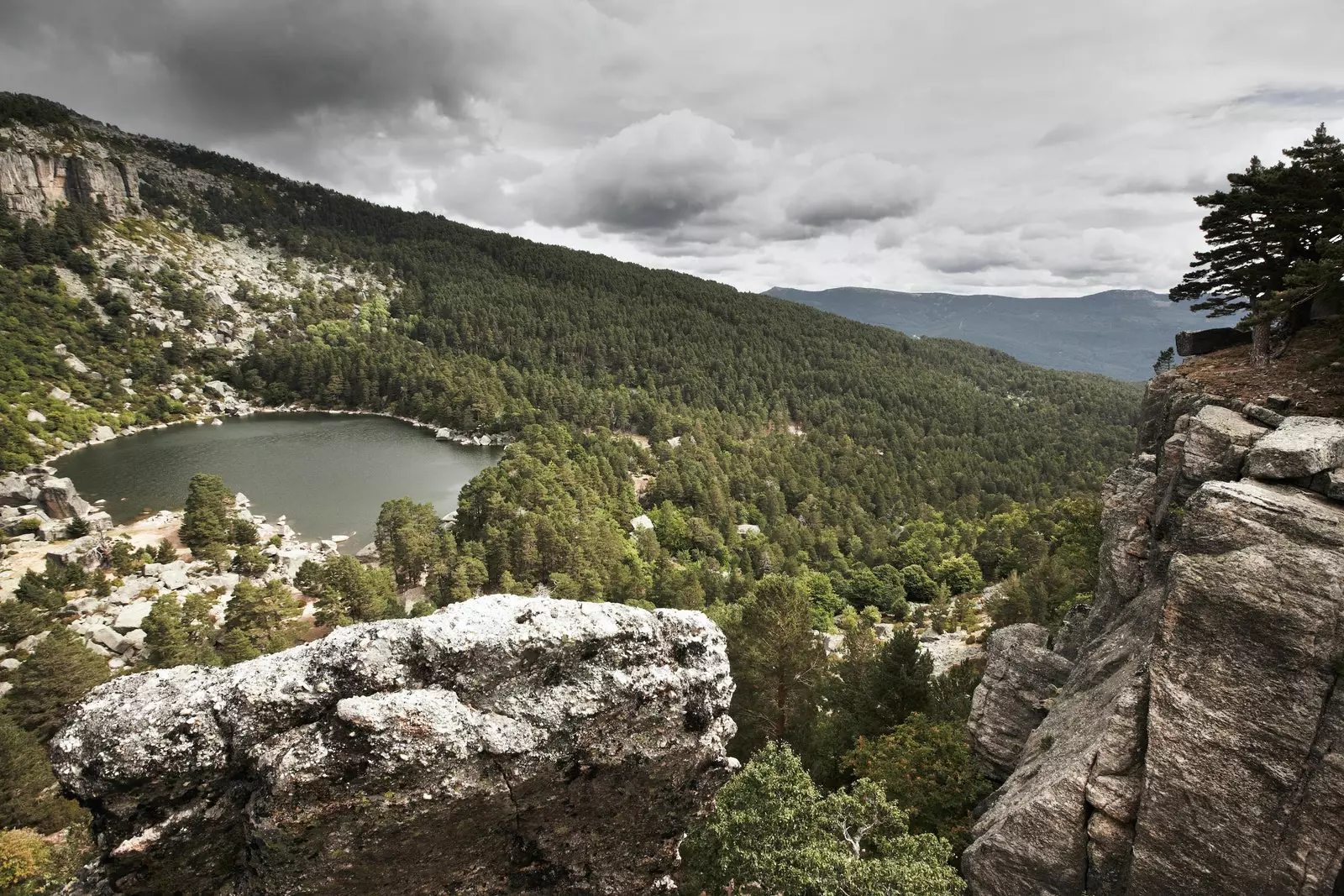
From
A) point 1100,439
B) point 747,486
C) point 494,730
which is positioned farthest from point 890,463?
point 494,730

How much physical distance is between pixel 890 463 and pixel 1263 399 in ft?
361

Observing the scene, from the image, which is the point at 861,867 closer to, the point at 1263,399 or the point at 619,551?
the point at 1263,399

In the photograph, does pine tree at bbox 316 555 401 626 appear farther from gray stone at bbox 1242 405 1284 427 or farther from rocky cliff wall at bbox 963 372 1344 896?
gray stone at bbox 1242 405 1284 427

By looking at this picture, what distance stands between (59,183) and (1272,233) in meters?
244

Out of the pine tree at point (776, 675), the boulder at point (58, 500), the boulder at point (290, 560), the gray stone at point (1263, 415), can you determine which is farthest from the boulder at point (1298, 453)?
the boulder at point (58, 500)

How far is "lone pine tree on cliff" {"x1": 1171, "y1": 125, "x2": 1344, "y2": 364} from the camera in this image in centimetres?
2219

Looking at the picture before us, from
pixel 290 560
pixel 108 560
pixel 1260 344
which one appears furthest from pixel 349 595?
pixel 1260 344

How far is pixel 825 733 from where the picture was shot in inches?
1104

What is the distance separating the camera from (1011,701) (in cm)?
2319

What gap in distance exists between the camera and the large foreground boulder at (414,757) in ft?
27.3

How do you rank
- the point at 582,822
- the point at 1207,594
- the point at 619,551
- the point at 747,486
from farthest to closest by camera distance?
1. the point at 747,486
2. the point at 619,551
3. the point at 1207,594
4. the point at 582,822

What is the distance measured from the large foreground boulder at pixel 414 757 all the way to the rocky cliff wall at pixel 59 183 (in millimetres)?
213896

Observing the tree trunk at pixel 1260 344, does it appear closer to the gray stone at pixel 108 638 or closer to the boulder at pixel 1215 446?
the boulder at pixel 1215 446

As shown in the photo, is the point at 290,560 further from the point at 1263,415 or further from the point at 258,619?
the point at 1263,415
